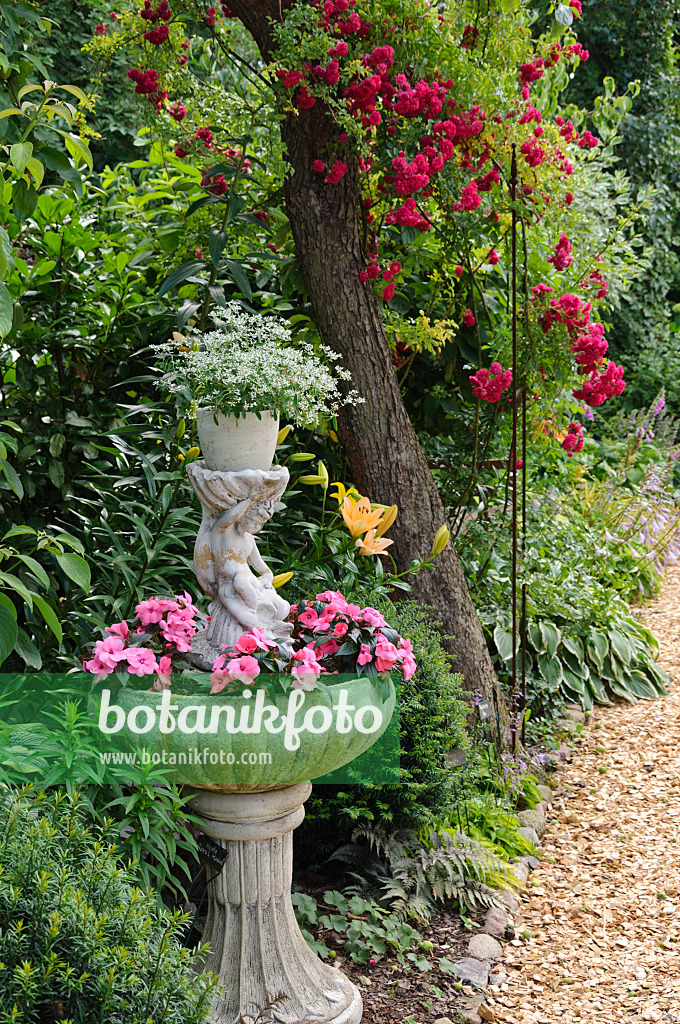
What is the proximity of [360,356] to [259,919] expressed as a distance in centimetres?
186

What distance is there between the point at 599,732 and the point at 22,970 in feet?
10.1

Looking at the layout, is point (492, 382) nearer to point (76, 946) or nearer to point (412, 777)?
point (412, 777)

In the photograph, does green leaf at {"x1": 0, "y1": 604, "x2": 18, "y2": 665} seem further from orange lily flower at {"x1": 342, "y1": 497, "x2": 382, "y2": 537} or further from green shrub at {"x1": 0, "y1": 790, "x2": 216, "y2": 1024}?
orange lily flower at {"x1": 342, "y1": 497, "x2": 382, "y2": 537}

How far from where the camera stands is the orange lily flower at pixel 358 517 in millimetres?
2457

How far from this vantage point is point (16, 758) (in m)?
1.67

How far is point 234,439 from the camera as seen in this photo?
1.96 metres

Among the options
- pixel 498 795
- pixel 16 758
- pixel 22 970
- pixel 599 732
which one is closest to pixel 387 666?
pixel 16 758

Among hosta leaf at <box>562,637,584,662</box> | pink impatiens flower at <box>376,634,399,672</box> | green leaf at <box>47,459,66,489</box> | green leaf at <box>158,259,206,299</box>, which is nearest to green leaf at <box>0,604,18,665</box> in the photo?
pink impatiens flower at <box>376,634,399,672</box>

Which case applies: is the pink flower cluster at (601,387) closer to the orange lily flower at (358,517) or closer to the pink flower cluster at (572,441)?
the pink flower cluster at (572,441)

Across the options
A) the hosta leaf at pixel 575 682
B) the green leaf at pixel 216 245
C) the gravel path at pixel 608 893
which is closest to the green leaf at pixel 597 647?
the hosta leaf at pixel 575 682

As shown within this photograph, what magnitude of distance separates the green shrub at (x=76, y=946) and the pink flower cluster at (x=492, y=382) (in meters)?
2.17

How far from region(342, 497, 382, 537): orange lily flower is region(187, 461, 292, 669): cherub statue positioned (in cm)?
47
